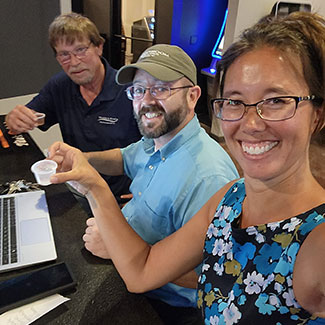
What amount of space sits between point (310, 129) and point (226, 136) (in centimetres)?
20

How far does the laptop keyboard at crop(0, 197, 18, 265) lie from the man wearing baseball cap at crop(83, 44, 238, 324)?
23 centimetres

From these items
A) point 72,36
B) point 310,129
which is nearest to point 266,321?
point 310,129

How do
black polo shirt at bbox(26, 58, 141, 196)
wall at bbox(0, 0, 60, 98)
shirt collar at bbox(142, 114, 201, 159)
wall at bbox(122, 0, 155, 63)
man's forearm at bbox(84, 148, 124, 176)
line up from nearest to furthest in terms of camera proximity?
shirt collar at bbox(142, 114, 201, 159), man's forearm at bbox(84, 148, 124, 176), black polo shirt at bbox(26, 58, 141, 196), wall at bbox(0, 0, 60, 98), wall at bbox(122, 0, 155, 63)

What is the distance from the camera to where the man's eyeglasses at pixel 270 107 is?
27.5 inches

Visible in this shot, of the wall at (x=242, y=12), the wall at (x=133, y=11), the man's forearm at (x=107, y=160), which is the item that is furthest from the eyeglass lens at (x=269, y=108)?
the wall at (x=133, y=11)

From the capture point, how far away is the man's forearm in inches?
67.6

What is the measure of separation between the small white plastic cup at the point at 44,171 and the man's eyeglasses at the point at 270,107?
0.63 meters

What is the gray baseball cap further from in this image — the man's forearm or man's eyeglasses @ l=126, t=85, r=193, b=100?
the man's forearm

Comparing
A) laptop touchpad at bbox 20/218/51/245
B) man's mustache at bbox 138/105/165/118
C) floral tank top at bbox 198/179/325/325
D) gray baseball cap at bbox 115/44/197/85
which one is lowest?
laptop touchpad at bbox 20/218/51/245

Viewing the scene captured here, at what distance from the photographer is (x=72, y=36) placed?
6.17 ft

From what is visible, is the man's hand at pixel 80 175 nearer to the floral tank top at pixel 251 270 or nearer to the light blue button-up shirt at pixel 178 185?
the light blue button-up shirt at pixel 178 185

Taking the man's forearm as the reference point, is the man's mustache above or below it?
above

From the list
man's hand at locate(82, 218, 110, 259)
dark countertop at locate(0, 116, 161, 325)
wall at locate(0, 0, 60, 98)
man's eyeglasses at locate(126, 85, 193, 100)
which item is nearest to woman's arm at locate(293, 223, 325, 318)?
dark countertop at locate(0, 116, 161, 325)

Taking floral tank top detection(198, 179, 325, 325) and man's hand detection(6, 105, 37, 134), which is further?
man's hand detection(6, 105, 37, 134)
